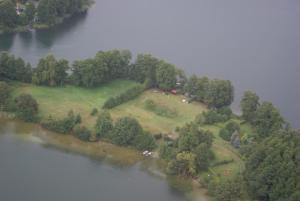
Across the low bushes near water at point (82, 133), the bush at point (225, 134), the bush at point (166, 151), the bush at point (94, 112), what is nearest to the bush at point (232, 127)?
the bush at point (225, 134)

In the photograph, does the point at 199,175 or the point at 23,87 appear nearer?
the point at 199,175

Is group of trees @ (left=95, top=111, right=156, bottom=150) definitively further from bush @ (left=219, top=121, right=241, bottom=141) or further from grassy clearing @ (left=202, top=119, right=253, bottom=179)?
bush @ (left=219, top=121, right=241, bottom=141)

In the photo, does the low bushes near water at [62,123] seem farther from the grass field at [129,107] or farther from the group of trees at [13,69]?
the group of trees at [13,69]

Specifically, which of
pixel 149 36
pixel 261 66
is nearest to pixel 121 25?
pixel 149 36

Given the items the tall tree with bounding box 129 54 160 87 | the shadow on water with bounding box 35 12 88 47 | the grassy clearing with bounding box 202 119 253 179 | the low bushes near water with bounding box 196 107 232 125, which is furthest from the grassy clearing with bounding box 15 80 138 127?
the shadow on water with bounding box 35 12 88 47

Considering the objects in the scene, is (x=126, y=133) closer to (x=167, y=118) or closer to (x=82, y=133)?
(x=82, y=133)

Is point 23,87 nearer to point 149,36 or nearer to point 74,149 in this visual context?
point 74,149
